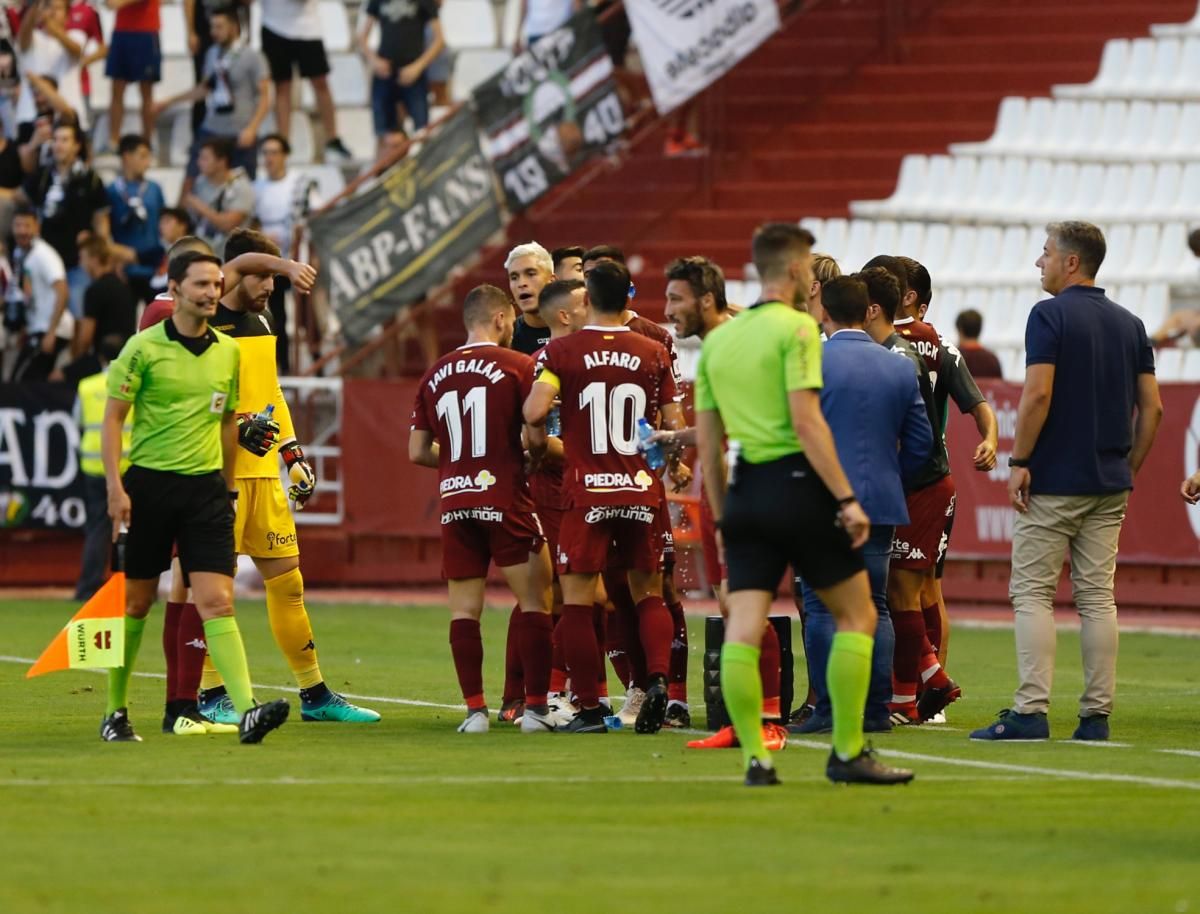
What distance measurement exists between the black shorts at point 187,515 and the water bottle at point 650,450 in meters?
1.92

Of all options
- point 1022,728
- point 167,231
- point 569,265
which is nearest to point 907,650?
point 1022,728

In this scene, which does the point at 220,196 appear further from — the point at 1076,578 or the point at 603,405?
the point at 1076,578

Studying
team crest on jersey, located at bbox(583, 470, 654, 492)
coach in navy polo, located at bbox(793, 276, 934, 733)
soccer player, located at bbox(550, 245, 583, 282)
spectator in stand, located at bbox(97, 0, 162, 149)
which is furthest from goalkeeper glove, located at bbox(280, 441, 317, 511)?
spectator in stand, located at bbox(97, 0, 162, 149)

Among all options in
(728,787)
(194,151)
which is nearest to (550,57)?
(194,151)

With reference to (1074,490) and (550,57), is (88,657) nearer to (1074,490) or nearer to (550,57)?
(1074,490)

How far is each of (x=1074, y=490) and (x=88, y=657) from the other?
463 cm

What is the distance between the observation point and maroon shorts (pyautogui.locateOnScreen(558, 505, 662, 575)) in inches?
446

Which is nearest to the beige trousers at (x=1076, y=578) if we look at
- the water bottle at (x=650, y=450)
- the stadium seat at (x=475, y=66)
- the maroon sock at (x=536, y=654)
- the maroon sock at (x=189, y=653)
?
the water bottle at (x=650, y=450)

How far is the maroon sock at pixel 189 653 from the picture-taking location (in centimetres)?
1159

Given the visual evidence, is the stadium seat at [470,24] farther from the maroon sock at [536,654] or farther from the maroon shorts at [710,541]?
the maroon sock at [536,654]

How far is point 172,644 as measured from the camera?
38.6 ft

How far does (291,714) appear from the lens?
12609 millimetres

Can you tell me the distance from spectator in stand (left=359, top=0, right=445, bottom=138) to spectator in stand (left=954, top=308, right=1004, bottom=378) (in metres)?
7.76

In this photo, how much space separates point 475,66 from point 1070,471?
17791 mm
